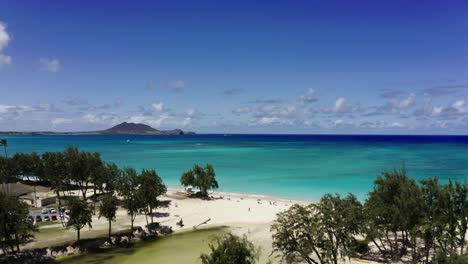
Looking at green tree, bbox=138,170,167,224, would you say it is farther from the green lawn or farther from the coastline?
the green lawn

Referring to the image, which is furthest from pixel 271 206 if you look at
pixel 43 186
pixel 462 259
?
pixel 43 186

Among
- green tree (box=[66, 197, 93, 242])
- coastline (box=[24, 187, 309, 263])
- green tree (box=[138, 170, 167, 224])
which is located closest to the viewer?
green tree (box=[66, 197, 93, 242])

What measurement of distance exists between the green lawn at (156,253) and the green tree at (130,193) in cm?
Result: 469

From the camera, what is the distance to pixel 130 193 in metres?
41.0

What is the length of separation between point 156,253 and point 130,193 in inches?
380

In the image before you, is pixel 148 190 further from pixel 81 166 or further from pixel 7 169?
pixel 7 169

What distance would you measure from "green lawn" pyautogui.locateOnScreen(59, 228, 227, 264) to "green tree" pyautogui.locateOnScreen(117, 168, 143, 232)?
469cm

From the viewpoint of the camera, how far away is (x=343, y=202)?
27.0m

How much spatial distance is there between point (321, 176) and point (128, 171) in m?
56.0

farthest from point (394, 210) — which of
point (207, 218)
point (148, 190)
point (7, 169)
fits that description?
point (7, 169)

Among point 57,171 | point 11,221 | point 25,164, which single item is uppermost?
point 25,164

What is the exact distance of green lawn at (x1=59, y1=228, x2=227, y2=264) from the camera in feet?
105

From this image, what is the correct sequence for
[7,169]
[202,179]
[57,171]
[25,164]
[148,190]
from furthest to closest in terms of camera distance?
[25,164], [7,169], [202,179], [57,171], [148,190]

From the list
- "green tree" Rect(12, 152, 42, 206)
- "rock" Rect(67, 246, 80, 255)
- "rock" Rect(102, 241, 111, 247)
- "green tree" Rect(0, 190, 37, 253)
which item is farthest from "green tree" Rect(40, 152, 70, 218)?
"green tree" Rect(0, 190, 37, 253)
